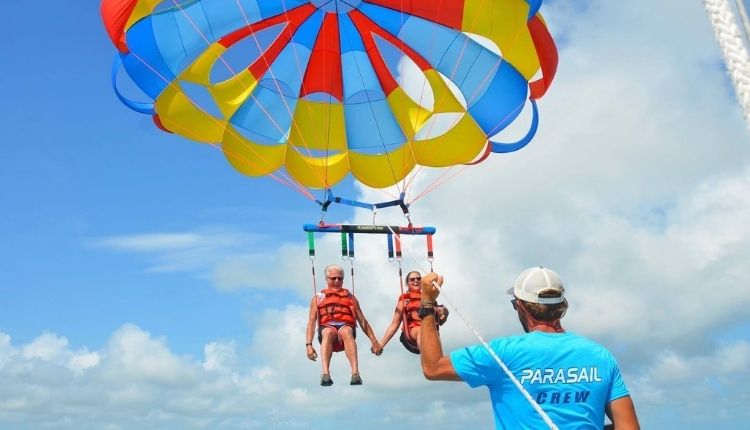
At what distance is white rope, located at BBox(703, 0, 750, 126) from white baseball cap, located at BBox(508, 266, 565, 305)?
4.84ft

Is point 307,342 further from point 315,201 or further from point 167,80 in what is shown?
point 167,80

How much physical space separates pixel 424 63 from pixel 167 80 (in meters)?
3.64

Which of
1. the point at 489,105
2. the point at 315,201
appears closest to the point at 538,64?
the point at 489,105

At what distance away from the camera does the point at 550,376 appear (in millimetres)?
2879

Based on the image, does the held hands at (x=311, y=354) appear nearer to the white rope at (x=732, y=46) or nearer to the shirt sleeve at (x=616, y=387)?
the shirt sleeve at (x=616, y=387)

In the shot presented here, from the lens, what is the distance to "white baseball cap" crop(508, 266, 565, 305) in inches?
115

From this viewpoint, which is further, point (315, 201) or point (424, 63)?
point (424, 63)

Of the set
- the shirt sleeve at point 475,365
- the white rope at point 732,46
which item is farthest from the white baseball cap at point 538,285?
the white rope at point 732,46

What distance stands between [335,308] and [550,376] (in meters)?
6.44

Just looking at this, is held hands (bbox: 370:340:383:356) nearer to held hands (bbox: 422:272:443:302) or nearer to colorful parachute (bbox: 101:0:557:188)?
colorful parachute (bbox: 101:0:557:188)

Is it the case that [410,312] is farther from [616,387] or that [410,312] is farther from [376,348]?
[616,387]

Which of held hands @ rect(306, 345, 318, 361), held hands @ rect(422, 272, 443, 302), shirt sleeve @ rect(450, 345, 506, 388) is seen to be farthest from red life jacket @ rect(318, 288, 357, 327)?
shirt sleeve @ rect(450, 345, 506, 388)

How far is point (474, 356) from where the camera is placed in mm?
2951

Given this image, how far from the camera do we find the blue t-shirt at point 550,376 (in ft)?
9.45
